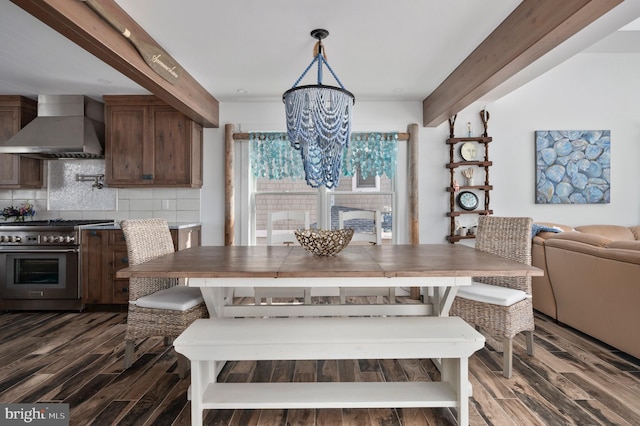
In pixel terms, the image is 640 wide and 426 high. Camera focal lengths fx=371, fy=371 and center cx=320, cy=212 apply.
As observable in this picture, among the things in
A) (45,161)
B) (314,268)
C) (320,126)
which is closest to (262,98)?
(320,126)

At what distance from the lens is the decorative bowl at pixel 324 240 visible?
7.57ft

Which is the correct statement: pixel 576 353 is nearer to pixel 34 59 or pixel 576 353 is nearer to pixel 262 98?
pixel 262 98

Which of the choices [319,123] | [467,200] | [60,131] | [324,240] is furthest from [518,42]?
[60,131]

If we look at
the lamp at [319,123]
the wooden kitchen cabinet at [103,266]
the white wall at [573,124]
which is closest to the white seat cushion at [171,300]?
the lamp at [319,123]

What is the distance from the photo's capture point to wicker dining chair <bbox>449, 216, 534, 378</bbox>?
7.57ft

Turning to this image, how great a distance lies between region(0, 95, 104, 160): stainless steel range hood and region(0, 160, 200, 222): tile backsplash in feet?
0.91

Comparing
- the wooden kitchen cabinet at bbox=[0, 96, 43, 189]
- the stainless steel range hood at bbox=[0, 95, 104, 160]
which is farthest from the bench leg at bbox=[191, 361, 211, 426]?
the wooden kitchen cabinet at bbox=[0, 96, 43, 189]

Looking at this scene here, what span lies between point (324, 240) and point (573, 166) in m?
3.82

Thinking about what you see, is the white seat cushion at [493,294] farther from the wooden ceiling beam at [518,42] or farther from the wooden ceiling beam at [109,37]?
the wooden ceiling beam at [109,37]

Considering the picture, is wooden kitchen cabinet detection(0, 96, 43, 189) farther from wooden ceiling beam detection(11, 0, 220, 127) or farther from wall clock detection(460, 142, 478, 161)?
wall clock detection(460, 142, 478, 161)

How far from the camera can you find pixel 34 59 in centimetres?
312

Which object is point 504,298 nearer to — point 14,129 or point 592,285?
point 592,285

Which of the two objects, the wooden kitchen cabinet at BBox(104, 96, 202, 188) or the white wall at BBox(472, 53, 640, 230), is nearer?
the wooden kitchen cabinet at BBox(104, 96, 202, 188)

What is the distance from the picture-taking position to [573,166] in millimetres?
4492
